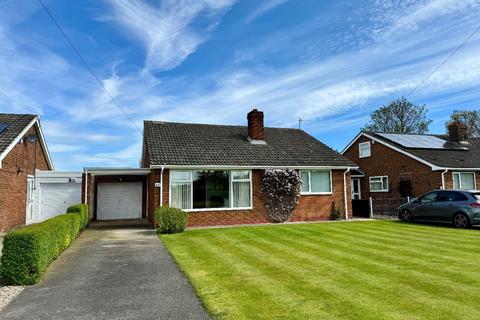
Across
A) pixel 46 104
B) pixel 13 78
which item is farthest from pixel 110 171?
pixel 13 78

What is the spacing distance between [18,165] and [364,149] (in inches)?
923

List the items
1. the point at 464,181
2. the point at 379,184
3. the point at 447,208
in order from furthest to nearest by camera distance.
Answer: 1. the point at 379,184
2. the point at 464,181
3. the point at 447,208

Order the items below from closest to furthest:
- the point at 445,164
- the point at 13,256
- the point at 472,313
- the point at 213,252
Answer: the point at 472,313 → the point at 13,256 → the point at 213,252 → the point at 445,164

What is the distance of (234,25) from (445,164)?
53.1ft

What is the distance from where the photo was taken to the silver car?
1494cm

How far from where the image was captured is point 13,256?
702cm

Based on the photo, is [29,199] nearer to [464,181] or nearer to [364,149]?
[364,149]

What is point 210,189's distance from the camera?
17234 millimetres

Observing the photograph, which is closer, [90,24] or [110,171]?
[90,24]

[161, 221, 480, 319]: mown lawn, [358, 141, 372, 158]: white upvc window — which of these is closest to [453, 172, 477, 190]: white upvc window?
[358, 141, 372, 158]: white upvc window

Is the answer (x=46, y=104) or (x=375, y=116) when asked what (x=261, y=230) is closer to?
(x=46, y=104)

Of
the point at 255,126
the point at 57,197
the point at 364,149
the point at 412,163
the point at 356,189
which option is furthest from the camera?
the point at 364,149

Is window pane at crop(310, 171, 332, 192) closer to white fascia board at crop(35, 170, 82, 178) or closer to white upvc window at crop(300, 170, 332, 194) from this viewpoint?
white upvc window at crop(300, 170, 332, 194)

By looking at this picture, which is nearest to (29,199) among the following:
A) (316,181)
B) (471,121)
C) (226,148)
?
(226,148)
